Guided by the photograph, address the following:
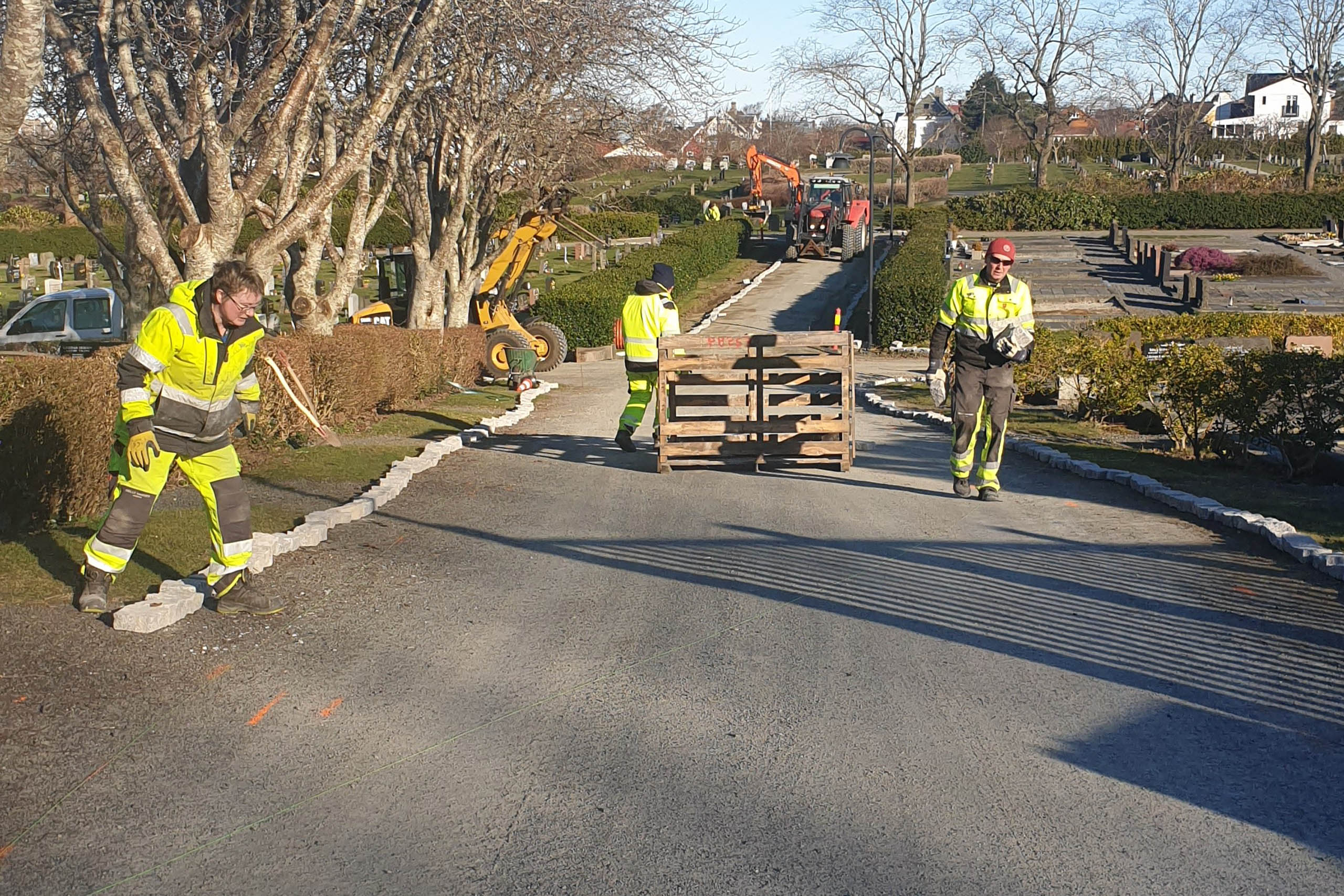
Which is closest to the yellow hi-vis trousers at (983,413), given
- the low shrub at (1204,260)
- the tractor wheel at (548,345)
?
the tractor wheel at (548,345)

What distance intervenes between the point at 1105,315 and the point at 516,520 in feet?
87.3

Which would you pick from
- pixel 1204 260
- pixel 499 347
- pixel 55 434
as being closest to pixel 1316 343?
pixel 499 347

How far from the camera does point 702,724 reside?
5.56 meters

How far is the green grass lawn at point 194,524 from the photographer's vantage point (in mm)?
7062

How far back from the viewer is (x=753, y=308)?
37562mm

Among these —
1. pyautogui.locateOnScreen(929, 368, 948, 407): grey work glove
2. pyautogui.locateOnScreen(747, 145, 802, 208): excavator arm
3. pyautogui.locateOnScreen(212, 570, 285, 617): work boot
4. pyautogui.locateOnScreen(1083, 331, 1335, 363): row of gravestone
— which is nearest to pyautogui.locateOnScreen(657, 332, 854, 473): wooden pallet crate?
pyautogui.locateOnScreen(929, 368, 948, 407): grey work glove

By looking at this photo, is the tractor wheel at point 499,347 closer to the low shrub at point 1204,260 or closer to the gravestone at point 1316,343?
the gravestone at point 1316,343

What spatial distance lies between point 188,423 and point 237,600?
3.35 feet

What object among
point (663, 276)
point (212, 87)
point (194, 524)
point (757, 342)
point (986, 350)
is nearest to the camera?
point (194, 524)

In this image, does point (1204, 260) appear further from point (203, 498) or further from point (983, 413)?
point (203, 498)

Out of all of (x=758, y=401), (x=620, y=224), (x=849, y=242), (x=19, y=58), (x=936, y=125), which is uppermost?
(x=936, y=125)

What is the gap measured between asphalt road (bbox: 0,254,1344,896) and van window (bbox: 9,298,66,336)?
55.3ft

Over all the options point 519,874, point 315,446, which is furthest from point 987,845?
point 315,446

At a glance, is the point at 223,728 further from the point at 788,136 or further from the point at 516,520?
the point at 788,136
